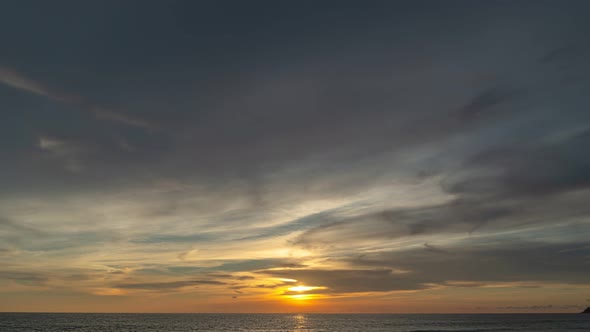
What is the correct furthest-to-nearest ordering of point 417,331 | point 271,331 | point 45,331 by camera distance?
1. point 271,331
2. point 45,331
3. point 417,331

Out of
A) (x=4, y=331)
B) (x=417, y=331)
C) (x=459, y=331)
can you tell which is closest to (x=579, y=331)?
(x=459, y=331)

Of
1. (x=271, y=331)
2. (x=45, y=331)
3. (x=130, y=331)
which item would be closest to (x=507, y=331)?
(x=271, y=331)

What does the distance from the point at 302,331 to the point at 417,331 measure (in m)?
38.9

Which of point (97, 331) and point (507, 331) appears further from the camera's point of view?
point (97, 331)

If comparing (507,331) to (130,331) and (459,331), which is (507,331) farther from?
(130,331)

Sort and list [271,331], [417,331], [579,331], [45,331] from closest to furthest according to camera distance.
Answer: [579,331]
[417,331]
[45,331]
[271,331]

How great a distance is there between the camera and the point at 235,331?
5669 inches

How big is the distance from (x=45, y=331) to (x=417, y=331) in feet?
398

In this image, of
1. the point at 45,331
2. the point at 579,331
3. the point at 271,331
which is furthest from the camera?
the point at 271,331

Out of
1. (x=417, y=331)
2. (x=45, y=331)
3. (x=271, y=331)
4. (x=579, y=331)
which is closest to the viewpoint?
(x=579, y=331)

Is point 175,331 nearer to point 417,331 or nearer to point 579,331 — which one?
point 417,331

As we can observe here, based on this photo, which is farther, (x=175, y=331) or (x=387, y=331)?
(x=175, y=331)

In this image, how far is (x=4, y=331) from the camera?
135000mm

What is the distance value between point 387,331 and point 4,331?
127 metres
